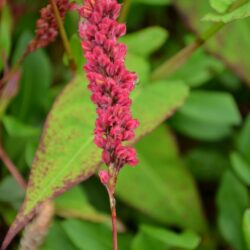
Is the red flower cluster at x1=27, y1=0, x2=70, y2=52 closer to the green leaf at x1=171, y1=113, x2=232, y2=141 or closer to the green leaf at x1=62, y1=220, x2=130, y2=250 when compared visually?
the green leaf at x1=62, y1=220, x2=130, y2=250

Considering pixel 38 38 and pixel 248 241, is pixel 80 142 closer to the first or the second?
pixel 38 38

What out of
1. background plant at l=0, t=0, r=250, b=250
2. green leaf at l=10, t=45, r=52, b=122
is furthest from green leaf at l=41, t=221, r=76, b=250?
green leaf at l=10, t=45, r=52, b=122

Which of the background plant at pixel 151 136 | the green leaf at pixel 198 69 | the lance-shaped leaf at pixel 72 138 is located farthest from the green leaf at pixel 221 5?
the green leaf at pixel 198 69

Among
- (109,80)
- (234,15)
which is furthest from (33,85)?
(109,80)

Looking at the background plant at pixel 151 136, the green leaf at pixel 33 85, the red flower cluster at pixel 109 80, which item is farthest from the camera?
the green leaf at pixel 33 85

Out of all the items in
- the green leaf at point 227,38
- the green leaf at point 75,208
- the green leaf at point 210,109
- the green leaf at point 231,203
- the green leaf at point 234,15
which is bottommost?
the green leaf at point 231,203

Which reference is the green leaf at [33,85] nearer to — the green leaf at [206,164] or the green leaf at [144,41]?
the green leaf at [144,41]

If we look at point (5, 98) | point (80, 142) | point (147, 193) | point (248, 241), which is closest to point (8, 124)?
point (5, 98)
